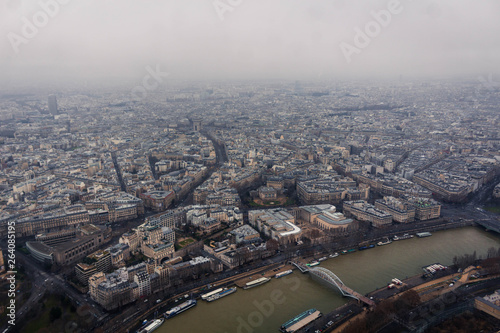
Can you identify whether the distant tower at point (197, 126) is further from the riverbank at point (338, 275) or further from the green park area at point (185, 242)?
the riverbank at point (338, 275)

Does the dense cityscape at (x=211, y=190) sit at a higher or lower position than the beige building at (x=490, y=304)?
lower

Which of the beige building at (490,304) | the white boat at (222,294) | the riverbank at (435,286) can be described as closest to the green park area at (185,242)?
the white boat at (222,294)

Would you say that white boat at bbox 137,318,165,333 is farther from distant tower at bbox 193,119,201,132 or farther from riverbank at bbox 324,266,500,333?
distant tower at bbox 193,119,201,132

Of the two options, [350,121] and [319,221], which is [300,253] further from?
[350,121]

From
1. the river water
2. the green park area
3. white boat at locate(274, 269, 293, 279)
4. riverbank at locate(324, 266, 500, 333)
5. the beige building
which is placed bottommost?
the river water

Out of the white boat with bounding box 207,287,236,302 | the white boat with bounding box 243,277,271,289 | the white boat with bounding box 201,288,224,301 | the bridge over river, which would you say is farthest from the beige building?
the white boat with bounding box 201,288,224,301

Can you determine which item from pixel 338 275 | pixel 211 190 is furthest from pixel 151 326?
pixel 211 190

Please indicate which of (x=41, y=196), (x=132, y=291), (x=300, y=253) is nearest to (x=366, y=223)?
(x=300, y=253)

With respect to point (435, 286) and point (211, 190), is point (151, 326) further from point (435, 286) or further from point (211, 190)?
point (211, 190)
